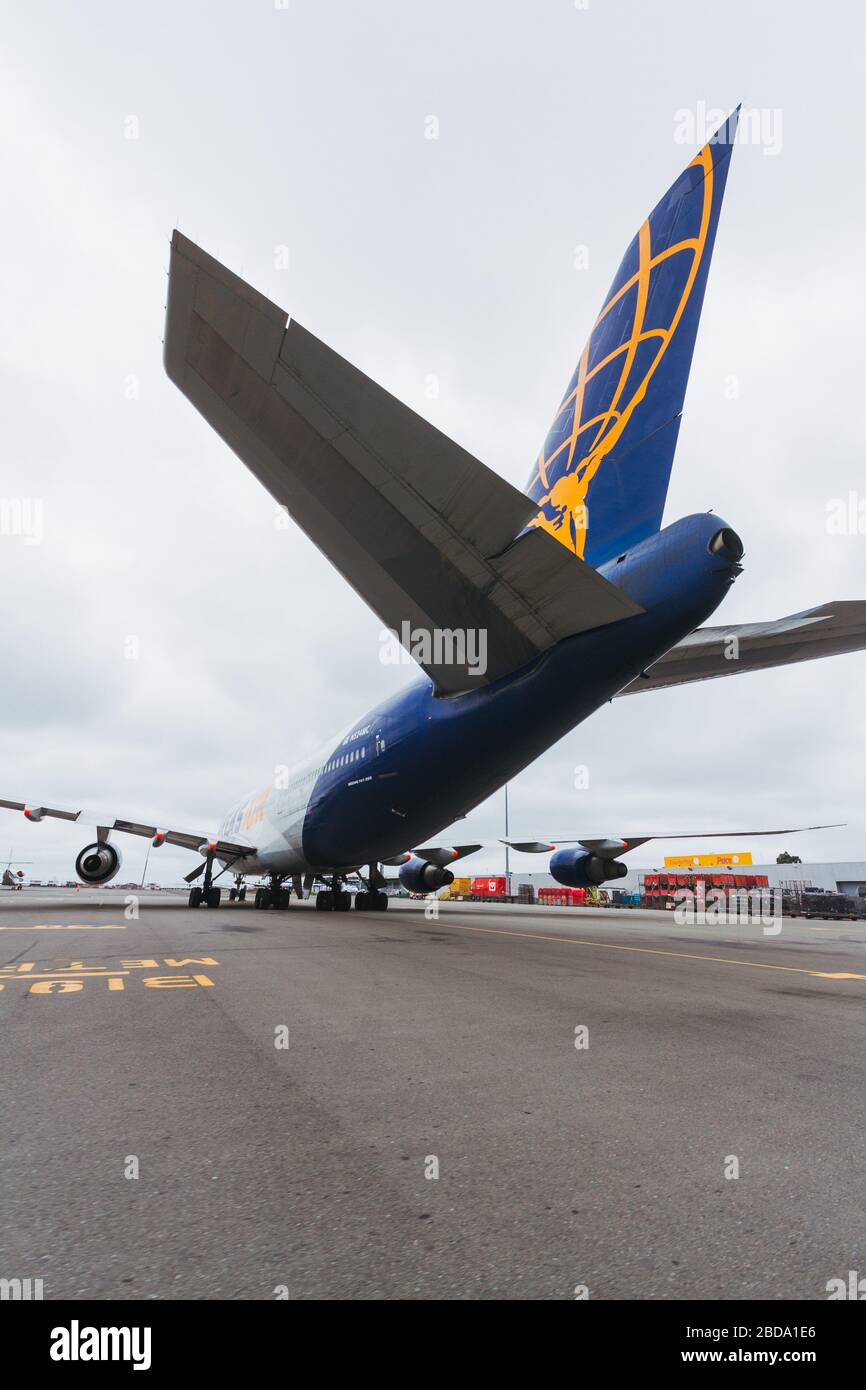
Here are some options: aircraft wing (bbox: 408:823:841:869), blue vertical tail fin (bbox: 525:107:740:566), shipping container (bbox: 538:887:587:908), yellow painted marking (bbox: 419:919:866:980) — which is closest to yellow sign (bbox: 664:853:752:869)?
shipping container (bbox: 538:887:587:908)

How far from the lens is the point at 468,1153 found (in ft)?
9.46

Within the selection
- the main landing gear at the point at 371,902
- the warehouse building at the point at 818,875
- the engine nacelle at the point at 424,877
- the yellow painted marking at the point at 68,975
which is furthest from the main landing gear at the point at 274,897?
the warehouse building at the point at 818,875

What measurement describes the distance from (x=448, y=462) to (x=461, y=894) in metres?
73.9

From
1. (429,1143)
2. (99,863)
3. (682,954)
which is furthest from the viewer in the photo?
(99,863)

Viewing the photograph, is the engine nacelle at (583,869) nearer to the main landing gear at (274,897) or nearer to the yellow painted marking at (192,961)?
the main landing gear at (274,897)

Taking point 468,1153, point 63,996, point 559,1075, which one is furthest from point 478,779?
point 468,1153

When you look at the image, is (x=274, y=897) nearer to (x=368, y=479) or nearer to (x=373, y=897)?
(x=373, y=897)

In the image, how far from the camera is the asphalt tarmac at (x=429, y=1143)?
202 centimetres

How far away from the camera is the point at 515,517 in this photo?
8.00m

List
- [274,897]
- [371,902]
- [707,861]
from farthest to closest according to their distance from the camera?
[707,861] → [274,897] → [371,902]

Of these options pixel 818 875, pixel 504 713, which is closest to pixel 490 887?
pixel 818 875

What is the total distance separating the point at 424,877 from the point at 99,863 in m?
10.8

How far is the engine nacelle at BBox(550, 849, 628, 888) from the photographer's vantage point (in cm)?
2253

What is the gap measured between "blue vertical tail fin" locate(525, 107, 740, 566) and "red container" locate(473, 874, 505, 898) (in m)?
68.7
